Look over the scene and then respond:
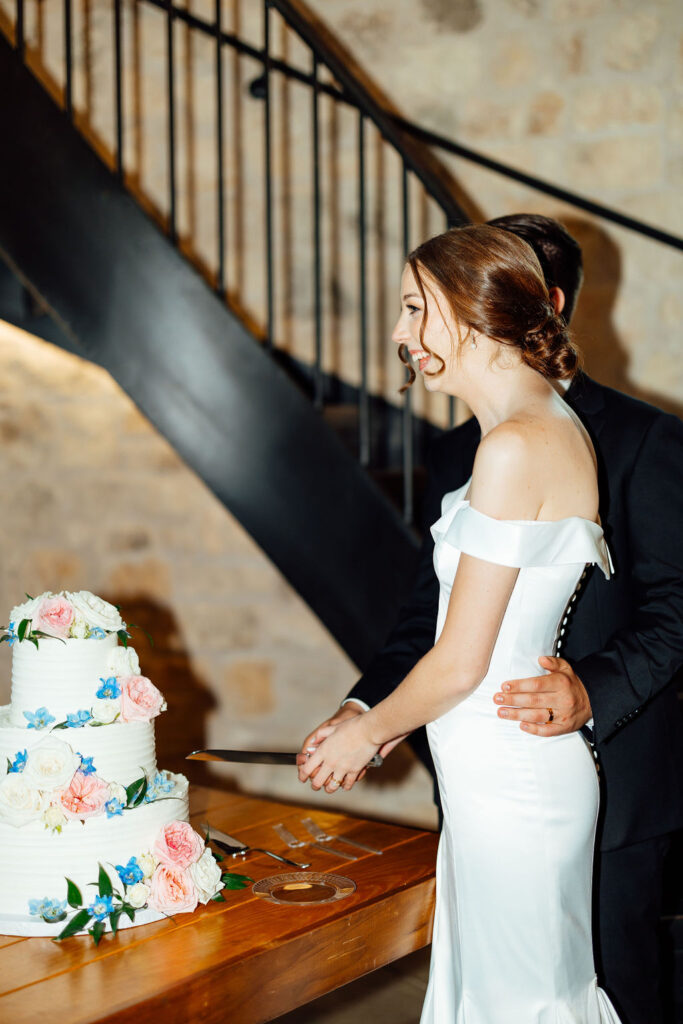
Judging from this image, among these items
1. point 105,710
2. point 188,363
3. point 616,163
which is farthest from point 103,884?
point 616,163

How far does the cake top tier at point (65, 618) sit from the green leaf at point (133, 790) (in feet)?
0.71

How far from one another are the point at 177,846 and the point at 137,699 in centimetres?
22

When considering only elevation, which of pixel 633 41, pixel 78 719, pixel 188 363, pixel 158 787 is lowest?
pixel 158 787

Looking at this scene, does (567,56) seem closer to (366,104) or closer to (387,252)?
(387,252)

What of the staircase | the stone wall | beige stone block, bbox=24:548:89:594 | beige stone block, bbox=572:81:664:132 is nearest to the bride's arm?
the staircase

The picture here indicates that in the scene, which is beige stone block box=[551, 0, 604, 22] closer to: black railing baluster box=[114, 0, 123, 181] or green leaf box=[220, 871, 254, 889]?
black railing baluster box=[114, 0, 123, 181]

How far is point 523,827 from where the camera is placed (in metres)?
1.45

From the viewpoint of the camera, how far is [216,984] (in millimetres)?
1344

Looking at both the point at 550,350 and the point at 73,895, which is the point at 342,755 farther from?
the point at 550,350

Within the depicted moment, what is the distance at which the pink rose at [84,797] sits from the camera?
1449 millimetres

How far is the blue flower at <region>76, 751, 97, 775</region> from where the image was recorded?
1.49 meters

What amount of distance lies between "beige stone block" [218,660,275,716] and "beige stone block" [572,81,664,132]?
244 centimetres

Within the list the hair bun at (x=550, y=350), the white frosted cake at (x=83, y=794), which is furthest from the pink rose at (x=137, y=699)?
the hair bun at (x=550, y=350)

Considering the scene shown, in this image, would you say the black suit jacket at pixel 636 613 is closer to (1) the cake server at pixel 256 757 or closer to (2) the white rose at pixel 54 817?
(1) the cake server at pixel 256 757
